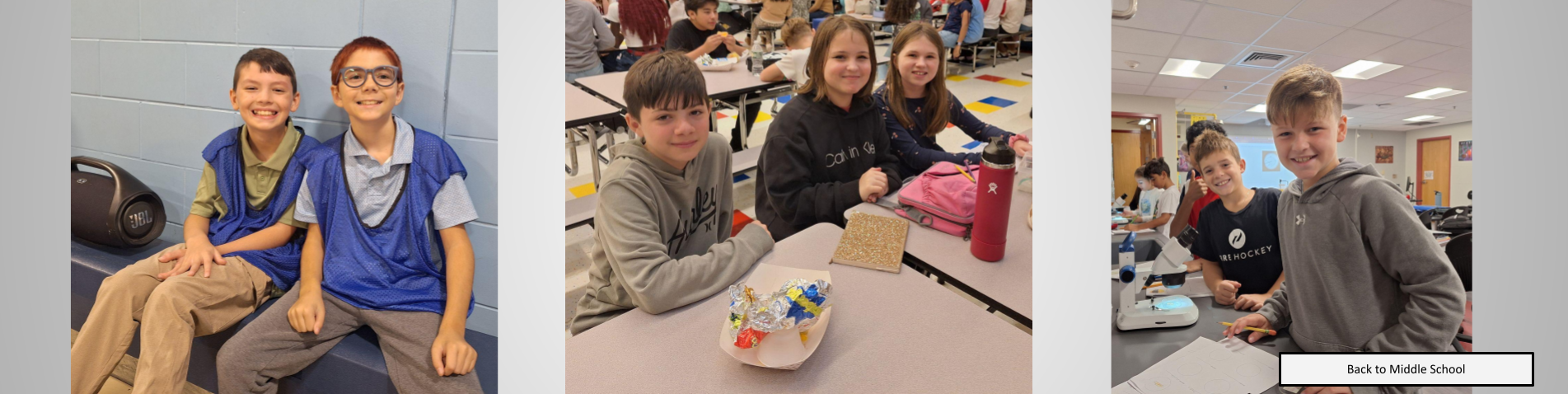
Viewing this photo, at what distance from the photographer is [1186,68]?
183 centimetres

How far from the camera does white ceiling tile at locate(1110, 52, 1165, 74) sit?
6.01 ft

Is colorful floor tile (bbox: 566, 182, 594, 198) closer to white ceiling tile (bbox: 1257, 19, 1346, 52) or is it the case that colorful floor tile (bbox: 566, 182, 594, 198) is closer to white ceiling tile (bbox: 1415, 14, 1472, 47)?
white ceiling tile (bbox: 1257, 19, 1346, 52)

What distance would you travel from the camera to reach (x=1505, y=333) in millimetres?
1697

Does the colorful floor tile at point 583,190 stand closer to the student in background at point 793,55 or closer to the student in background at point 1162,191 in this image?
the student in background at point 793,55

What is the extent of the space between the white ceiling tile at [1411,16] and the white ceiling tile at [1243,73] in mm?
204

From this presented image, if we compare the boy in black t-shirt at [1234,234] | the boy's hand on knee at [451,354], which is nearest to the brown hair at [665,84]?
the boy's hand on knee at [451,354]

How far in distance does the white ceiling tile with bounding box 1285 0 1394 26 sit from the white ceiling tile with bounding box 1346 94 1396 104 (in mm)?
164

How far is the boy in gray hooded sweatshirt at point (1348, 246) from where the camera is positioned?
1.62 m

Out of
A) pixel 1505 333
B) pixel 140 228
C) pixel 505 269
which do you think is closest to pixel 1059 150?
pixel 1505 333

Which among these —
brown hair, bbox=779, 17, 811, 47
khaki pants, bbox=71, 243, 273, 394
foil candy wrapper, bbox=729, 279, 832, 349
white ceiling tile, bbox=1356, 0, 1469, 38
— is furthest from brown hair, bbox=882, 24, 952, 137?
khaki pants, bbox=71, 243, 273, 394

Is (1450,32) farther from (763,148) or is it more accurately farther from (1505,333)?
(763,148)

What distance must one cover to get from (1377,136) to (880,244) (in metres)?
1.12

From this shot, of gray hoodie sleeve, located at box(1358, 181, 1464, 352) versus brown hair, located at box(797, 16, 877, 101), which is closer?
gray hoodie sleeve, located at box(1358, 181, 1464, 352)

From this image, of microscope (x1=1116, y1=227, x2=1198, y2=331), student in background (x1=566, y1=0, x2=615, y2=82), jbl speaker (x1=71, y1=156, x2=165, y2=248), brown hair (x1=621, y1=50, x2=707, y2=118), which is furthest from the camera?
jbl speaker (x1=71, y1=156, x2=165, y2=248)
